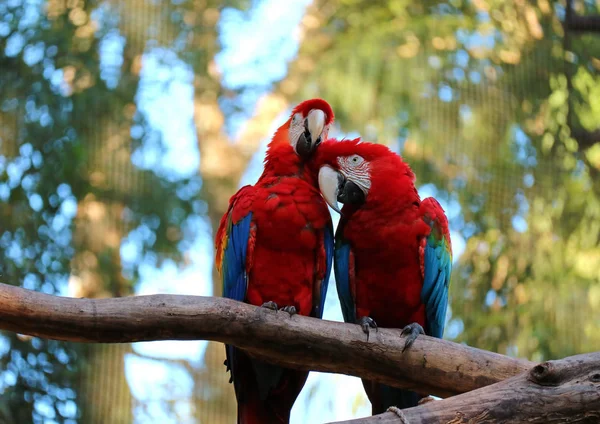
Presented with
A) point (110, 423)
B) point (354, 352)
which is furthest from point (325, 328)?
point (110, 423)

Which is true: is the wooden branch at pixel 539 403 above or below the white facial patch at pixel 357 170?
below

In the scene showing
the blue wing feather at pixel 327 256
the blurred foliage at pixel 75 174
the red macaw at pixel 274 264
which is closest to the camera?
the red macaw at pixel 274 264

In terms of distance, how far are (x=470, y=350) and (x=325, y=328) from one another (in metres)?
0.43

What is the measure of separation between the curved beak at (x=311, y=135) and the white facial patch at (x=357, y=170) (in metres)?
0.16

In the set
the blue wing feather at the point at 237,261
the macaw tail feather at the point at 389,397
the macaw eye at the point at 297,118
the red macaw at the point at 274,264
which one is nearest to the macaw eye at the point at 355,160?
the red macaw at the point at 274,264

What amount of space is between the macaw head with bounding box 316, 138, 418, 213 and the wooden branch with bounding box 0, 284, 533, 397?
510mm

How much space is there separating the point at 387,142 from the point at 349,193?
324 centimetres

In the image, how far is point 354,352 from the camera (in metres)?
2.10

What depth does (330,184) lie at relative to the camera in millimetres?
2492

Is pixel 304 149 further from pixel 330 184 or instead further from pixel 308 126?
pixel 330 184

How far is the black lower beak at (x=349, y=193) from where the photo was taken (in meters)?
2.51

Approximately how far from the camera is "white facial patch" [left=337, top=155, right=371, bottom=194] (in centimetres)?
253

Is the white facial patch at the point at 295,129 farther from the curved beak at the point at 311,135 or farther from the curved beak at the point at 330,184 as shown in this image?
the curved beak at the point at 330,184

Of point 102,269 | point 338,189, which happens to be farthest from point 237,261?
point 102,269
